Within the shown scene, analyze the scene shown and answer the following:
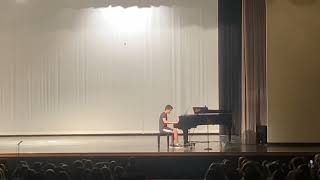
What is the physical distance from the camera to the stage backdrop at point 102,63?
15.1 meters

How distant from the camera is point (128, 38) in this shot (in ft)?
50.0

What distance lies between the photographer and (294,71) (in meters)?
12.8

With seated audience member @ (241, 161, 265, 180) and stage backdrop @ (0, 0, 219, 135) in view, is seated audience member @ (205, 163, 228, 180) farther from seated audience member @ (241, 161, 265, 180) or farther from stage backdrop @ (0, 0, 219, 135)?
stage backdrop @ (0, 0, 219, 135)

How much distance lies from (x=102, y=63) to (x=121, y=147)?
13.6ft

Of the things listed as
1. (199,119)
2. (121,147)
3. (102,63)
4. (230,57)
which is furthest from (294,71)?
(102,63)

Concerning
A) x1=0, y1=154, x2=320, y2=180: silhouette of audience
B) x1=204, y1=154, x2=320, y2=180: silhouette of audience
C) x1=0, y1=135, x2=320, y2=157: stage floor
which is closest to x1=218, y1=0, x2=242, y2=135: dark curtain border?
x1=0, y1=135, x2=320, y2=157: stage floor

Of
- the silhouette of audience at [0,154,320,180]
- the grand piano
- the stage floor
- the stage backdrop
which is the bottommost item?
the stage floor

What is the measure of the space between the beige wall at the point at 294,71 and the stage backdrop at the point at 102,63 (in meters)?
2.38

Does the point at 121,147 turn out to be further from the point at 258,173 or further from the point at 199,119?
the point at 258,173

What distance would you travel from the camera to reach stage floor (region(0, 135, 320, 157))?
33.6 ft

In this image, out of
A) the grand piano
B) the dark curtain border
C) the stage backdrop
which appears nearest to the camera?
the grand piano

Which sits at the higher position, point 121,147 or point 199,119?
point 199,119

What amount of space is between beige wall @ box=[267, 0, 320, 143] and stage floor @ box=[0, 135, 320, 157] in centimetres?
66

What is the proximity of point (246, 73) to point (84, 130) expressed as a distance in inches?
193
